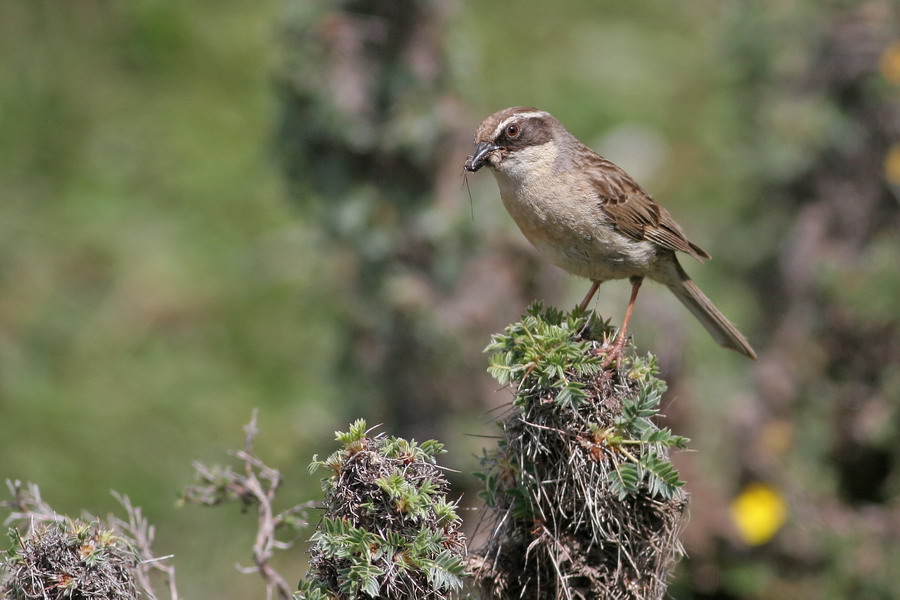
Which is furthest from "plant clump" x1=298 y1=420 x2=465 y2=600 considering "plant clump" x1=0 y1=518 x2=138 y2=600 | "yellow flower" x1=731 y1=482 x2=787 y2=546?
"yellow flower" x1=731 y1=482 x2=787 y2=546

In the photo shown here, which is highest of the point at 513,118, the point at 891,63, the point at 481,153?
the point at 891,63

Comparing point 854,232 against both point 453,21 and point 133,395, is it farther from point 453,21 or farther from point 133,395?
point 133,395

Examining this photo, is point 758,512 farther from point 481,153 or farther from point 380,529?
point 380,529

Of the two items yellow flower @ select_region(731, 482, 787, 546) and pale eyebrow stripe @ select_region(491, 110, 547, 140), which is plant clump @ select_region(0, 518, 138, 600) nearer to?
pale eyebrow stripe @ select_region(491, 110, 547, 140)

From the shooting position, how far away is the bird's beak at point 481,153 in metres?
5.10

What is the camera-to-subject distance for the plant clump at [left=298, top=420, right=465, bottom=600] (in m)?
3.16

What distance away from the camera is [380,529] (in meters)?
3.22

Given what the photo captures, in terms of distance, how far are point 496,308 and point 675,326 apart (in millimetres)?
1349

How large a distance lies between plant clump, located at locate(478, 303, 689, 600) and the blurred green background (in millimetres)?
3229

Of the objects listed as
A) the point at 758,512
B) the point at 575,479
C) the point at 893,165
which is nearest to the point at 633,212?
the point at 575,479

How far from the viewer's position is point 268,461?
349 inches

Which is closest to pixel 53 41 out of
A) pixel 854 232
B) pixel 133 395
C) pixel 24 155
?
pixel 24 155

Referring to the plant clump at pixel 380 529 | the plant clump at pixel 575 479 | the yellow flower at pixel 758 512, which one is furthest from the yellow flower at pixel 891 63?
the plant clump at pixel 380 529

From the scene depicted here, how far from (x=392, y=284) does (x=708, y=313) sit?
8.63 feet
